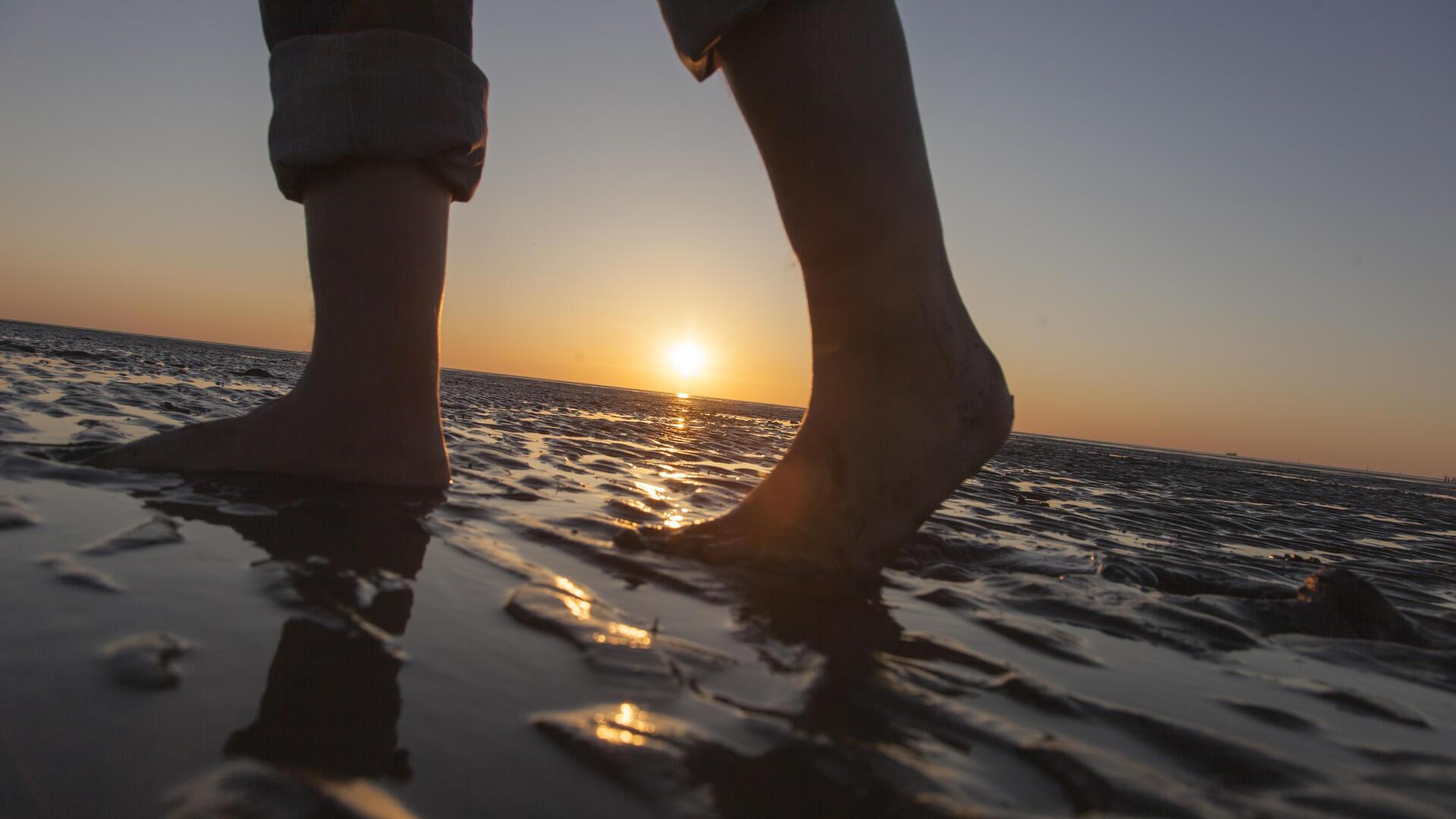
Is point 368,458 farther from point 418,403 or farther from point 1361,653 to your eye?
point 1361,653

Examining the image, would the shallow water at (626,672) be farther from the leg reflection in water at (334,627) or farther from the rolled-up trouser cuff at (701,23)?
the rolled-up trouser cuff at (701,23)

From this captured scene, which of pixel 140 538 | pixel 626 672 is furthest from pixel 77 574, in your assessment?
pixel 626 672

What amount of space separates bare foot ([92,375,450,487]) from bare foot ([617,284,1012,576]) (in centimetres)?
69

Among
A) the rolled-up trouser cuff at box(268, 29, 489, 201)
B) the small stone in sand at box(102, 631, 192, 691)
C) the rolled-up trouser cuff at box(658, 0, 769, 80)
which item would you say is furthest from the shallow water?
the rolled-up trouser cuff at box(658, 0, 769, 80)

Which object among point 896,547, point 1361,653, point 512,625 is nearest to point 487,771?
point 512,625

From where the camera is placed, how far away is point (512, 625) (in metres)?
0.90

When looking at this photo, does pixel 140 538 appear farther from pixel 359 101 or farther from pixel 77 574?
pixel 359 101

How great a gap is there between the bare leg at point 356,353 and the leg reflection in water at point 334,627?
0.83ft

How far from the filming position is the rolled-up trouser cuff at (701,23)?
1177mm

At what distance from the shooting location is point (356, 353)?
1.68 m

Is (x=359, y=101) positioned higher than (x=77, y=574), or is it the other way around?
(x=359, y=101)

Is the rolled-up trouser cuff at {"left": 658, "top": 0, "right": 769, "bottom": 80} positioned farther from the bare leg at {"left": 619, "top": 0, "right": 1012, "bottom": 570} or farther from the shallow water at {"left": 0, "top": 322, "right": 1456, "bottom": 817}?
the shallow water at {"left": 0, "top": 322, "right": 1456, "bottom": 817}

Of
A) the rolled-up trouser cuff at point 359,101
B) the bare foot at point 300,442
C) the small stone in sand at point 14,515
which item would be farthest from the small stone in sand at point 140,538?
the rolled-up trouser cuff at point 359,101

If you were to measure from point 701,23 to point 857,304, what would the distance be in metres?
0.55
